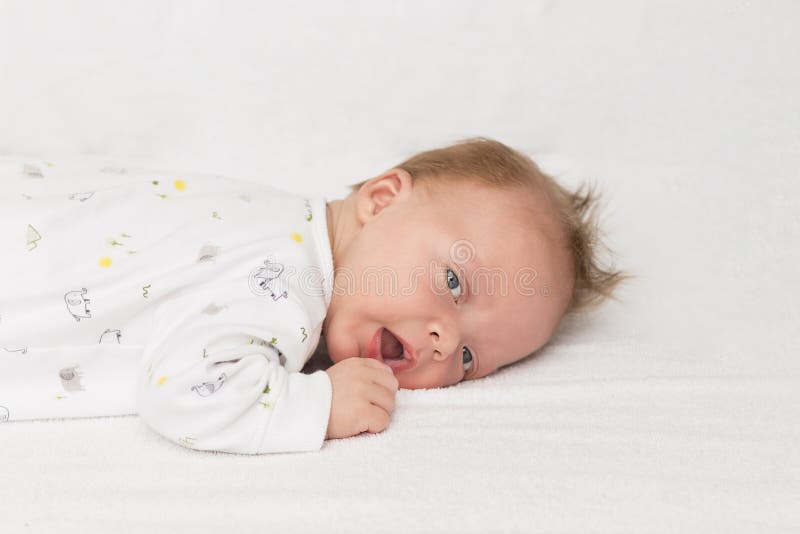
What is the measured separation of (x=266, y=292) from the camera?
1.18m

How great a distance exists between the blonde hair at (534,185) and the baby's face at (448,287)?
36mm

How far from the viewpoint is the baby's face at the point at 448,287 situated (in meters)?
1.26

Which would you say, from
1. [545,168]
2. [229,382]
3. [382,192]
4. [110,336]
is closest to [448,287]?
[382,192]

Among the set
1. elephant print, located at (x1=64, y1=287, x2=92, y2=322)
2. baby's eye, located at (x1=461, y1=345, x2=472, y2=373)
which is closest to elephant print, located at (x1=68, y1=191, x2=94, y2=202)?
elephant print, located at (x1=64, y1=287, x2=92, y2=322)

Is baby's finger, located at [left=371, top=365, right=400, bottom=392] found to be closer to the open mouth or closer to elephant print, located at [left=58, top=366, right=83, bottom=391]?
the open mouth

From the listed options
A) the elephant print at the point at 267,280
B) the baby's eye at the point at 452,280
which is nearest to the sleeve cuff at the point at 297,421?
the elephant print at the point at 267,280

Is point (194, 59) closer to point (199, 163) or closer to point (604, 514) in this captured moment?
point (199, 163)

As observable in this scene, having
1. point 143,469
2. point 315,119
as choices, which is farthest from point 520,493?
point 315,119

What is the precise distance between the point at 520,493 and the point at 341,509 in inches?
7.7

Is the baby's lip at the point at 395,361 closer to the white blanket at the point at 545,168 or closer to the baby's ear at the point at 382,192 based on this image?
the white blanket at the point at 545,168

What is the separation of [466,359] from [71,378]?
584 millimetres

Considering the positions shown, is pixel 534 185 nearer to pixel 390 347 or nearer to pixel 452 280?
pixel 452 280

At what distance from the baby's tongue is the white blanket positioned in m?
0.12

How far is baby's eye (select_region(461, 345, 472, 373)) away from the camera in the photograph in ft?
4.31
